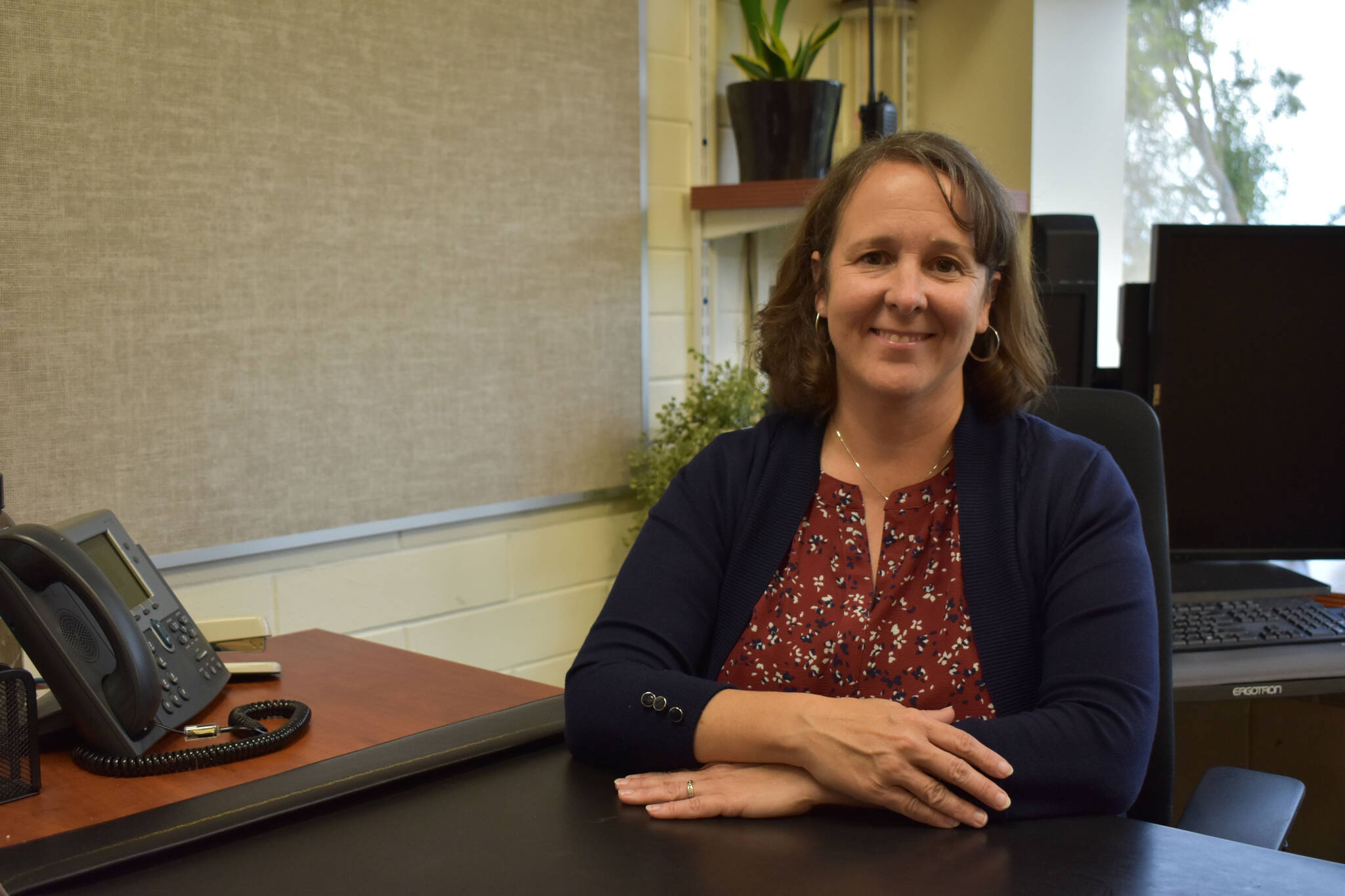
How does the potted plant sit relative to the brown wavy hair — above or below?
above

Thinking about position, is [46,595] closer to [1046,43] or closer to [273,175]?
[273,175]

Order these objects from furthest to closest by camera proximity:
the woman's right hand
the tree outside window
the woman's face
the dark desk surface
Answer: the tree outside window < the woman's face < the woman's right hand < the dark desk surface

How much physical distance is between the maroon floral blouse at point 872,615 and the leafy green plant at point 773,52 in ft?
4.50

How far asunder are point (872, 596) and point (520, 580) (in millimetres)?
1156

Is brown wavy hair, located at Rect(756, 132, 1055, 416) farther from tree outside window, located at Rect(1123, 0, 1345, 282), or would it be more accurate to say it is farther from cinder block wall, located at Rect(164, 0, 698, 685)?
tree outside window, located at Rect(1123, 0, 1345, 282)

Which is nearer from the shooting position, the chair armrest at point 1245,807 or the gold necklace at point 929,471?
the chair armrest at point 1245,807

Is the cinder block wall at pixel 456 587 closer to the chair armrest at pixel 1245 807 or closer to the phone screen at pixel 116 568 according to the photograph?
the phone screen at pixel 116 568

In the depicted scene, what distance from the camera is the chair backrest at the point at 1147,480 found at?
1.31m

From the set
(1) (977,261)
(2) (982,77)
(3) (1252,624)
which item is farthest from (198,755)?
(2) (982,77)

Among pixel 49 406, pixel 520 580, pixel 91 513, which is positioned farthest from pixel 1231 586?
pixel 49 406

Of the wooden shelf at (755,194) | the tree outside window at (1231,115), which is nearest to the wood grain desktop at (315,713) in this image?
the wooden shelf at (755,194)

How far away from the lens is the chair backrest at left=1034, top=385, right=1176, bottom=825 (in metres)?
1.31

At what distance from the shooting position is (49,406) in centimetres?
162

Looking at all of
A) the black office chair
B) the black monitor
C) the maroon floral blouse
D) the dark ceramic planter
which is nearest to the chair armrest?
the black office chair
